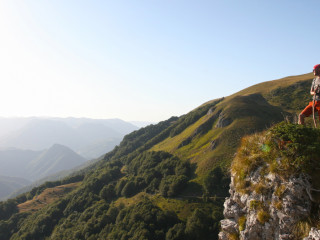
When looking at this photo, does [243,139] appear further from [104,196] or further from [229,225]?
[104,196]

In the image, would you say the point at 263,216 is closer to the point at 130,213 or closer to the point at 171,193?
the point at 171,193

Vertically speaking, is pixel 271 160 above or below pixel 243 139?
below

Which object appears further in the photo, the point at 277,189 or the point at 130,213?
the point at 130,213

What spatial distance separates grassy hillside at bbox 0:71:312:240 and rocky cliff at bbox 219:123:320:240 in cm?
4837

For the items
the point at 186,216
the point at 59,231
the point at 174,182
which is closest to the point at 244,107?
the point at 174,182

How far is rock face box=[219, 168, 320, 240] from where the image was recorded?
675 cm

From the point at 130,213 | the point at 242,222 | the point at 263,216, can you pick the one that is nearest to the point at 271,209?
the point at 263,216

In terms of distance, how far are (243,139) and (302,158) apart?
3.76 metres

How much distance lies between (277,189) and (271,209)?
0.83m

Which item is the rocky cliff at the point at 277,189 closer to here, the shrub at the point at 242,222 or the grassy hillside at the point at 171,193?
the shrub at the point at 242,222

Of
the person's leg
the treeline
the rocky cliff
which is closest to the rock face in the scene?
the rocky cliff

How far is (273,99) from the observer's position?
115125 mm

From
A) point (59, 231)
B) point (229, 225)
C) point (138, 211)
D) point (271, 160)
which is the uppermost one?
point (271, 160)

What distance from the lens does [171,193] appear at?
259 ft
